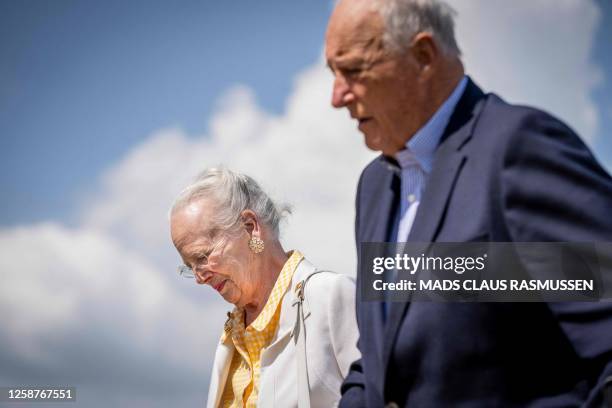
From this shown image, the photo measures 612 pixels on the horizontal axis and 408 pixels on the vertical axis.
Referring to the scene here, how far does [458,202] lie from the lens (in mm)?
2189

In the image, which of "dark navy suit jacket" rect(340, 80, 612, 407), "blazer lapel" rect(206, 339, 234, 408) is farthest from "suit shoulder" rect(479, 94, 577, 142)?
"blazer lapel" rect(206, 339, 234, 408)

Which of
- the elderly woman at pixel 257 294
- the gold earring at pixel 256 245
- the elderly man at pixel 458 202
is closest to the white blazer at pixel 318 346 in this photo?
the elderly woman at pixel 257 294

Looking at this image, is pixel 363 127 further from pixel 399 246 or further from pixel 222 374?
pixel 222 374

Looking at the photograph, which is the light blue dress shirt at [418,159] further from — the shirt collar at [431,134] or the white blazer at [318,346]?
the white blazer at [318,346]

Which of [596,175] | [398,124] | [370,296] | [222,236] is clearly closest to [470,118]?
[398,124]

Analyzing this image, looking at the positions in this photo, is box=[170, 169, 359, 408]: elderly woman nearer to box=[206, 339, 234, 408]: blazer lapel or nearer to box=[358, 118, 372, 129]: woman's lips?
box=[206, 339, 234, 408]: blazer lapel

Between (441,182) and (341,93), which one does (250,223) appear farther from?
(441,182)

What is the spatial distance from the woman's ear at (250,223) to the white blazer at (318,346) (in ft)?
1.45

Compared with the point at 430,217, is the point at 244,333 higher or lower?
higher

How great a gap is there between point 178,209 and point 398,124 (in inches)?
104

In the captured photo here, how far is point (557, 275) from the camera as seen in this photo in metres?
2.08

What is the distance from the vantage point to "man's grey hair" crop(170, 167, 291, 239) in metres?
4.76

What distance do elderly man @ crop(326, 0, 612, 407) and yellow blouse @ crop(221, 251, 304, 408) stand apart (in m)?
2.02

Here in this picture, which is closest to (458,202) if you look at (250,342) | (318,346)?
(318,346)
